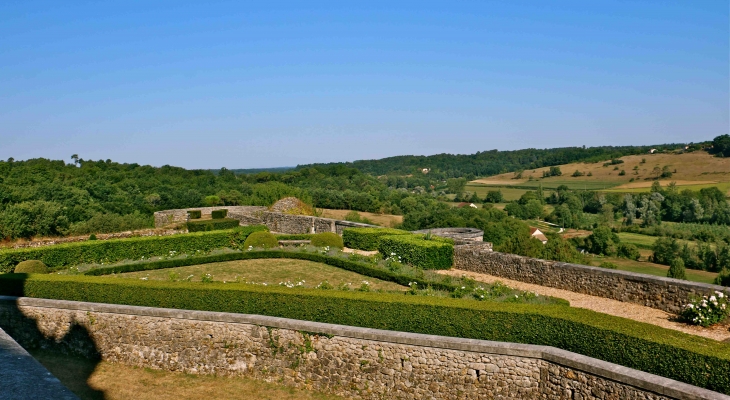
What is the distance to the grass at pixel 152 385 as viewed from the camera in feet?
30.4

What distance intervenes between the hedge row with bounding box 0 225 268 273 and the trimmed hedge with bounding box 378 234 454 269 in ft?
24.2

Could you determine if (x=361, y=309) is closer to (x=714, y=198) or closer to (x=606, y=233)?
(x=606, y=233)

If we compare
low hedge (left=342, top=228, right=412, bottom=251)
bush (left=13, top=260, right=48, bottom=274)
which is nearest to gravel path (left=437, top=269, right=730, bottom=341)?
low hedge (left=342, top=228, right=412, bottom=251)

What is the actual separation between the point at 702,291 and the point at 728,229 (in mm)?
48637

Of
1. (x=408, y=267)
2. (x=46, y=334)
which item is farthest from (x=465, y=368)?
(x=46, y=334)

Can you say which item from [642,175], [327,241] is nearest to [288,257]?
[327,241]

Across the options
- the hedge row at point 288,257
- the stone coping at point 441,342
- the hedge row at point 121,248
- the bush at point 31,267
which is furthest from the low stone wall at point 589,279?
the bush at point 31,267

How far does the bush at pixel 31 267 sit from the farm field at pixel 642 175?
65686 mm

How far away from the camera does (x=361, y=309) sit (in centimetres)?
956

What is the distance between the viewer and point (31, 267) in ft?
51.2

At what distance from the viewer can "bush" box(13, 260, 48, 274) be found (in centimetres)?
1543

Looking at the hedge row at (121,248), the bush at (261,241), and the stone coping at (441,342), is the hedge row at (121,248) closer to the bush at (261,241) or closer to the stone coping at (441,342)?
the bush at (261,241)

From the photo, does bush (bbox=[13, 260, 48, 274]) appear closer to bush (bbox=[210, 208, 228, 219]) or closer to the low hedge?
the low hedge

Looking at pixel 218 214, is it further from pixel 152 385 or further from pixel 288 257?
pixel 152 385
